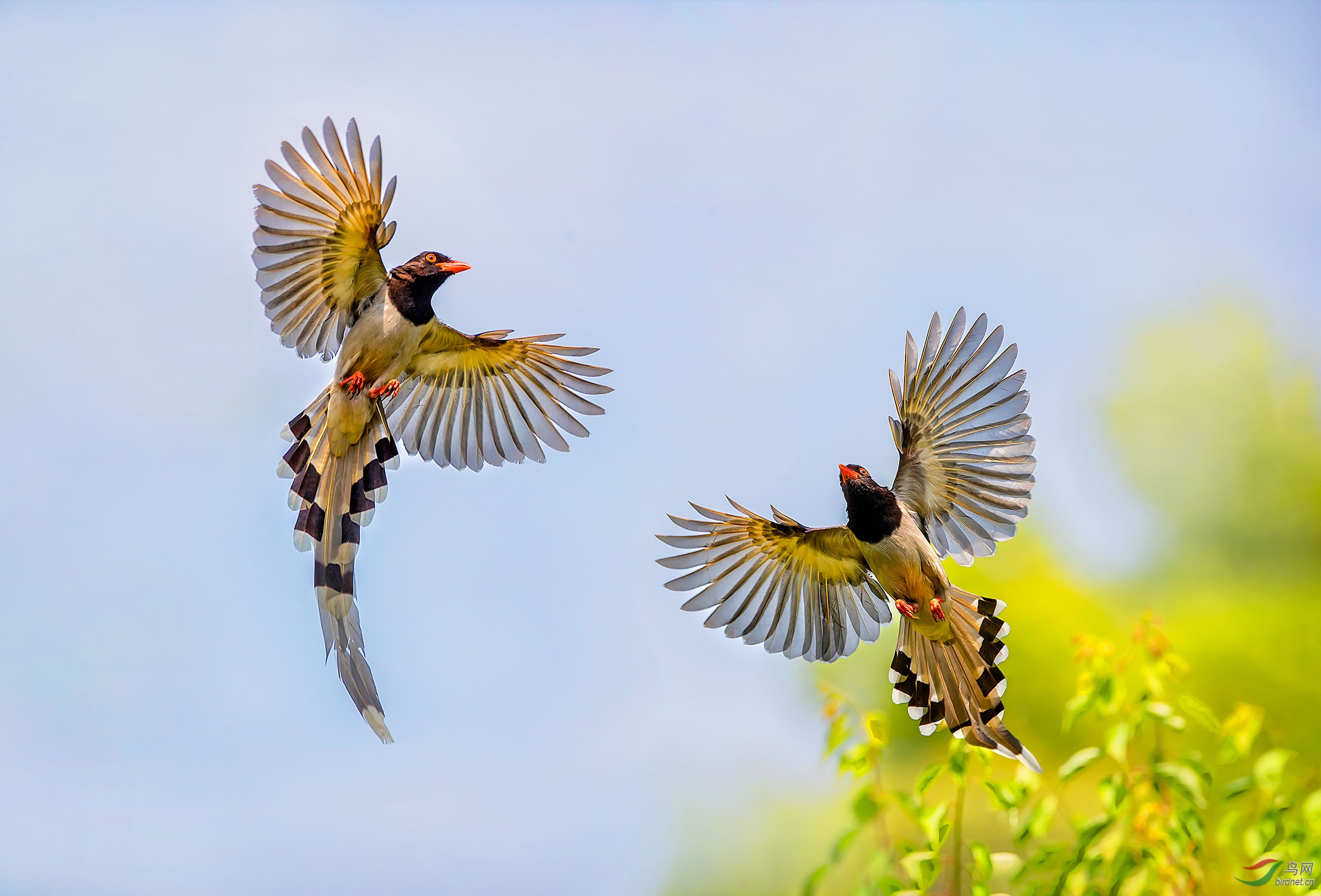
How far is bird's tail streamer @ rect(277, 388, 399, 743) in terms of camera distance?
95.7 inches

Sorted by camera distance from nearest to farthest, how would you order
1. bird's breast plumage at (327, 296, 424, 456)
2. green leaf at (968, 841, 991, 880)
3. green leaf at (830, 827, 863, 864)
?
bird's breast plumage at (327, 296, 424, 456) < green leaf at (968, 841, 991, 880) < green leaf at (830, 827, 863, 864)

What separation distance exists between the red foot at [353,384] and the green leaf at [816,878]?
1761 mm

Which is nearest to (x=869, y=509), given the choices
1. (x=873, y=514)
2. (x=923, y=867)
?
(x=873, y=514)

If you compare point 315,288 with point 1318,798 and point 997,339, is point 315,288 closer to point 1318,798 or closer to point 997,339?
point 997,339

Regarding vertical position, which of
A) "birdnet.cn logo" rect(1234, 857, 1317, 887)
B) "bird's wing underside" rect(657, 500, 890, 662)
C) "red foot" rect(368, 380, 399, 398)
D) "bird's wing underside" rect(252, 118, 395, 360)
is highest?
"bird's wing underside" rect(252, 118, 395, 360)

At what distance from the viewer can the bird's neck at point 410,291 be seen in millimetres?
2768

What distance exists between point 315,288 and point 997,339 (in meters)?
1.74

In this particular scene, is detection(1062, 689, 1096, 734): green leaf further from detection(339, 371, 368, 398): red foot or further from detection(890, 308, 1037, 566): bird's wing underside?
detection(339, 371, 368, 398): red foot

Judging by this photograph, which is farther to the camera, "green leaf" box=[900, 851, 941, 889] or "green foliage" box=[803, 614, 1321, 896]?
"green foliage" box=[803, 614, 1321, 896]

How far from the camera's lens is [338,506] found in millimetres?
2631

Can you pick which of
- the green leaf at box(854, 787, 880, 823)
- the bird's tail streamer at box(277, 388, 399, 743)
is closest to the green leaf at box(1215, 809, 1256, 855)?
the green leaf at box(854, 787, 880, 823)

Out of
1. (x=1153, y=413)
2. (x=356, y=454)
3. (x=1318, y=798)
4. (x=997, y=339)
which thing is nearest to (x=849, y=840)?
(x=1318, y=798)

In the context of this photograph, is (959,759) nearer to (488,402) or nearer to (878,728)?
(878,728)

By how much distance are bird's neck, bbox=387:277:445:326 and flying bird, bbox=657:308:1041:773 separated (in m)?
0.88
